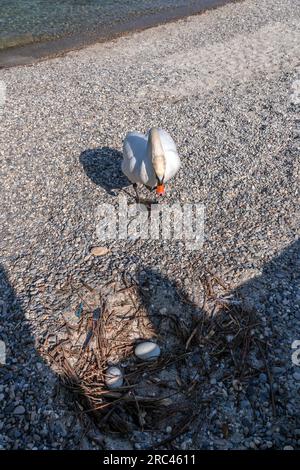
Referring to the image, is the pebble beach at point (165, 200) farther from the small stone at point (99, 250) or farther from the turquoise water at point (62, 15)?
the turquoise water at point (62, 15)

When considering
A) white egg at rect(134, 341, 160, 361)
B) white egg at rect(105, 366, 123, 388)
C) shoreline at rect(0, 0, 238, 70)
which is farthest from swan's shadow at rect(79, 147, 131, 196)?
shoreline at rect(0, 0, 238, 70)

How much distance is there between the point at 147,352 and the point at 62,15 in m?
13.0

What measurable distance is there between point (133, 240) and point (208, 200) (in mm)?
1311

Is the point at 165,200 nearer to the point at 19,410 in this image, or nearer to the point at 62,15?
the point at 19,410

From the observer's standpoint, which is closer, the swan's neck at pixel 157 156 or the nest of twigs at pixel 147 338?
the nest of twigs at pixel 147 338

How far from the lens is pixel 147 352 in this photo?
4289 mm

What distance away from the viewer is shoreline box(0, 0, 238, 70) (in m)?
12.1

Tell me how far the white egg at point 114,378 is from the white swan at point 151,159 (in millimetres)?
2233

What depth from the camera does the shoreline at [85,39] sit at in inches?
475

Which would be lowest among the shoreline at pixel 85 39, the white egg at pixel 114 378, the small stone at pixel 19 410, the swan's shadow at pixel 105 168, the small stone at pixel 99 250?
the small stone at pixel 19 410

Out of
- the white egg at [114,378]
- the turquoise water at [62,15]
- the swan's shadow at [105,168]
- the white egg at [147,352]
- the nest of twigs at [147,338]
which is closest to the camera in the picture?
the nest of twigs at [147,338]

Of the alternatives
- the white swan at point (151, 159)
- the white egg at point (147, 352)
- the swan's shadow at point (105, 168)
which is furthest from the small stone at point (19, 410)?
the swan's shadow at point (105, 168)

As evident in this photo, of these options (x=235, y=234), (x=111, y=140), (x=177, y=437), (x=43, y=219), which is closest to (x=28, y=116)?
(x=111, y=140)

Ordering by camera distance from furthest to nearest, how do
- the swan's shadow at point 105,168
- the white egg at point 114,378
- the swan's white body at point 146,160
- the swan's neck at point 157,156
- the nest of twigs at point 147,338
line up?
the swan's shadow at point 105,168
the swan's white body at point 146,160
the swan's neck at point 157,156
the white egg at point 114,378
the nest of twigs at point 147,338
